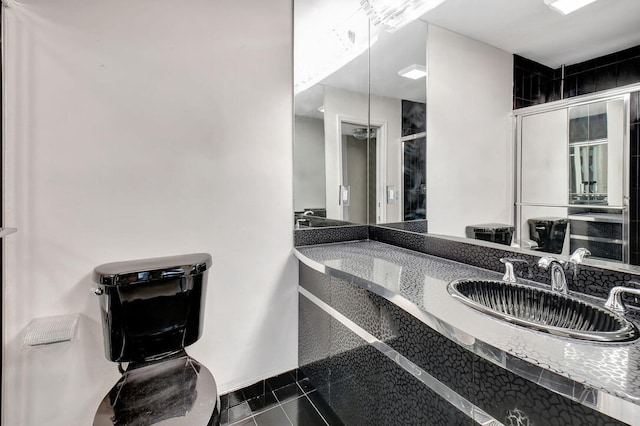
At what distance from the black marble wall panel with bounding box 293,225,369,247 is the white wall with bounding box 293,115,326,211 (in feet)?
0.51

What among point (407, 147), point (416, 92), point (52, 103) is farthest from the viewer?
point (407, 147)

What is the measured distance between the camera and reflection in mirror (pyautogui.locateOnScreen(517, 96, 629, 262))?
970mm

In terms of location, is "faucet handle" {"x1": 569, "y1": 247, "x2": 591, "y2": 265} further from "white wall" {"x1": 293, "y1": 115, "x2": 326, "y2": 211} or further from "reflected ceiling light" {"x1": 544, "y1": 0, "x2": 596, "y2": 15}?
"white wall" {"x1": 293, "y1": 115, "x2": 326, "y2": 211}

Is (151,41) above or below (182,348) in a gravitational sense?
above

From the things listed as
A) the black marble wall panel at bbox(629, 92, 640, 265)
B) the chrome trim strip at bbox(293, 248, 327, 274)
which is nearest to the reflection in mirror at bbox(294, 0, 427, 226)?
the chrome trim strip at bbox(293, 248, 327, 274)

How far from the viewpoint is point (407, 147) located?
6.20ft

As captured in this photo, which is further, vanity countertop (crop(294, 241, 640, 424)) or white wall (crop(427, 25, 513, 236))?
white wall (crop(427, 25, 513, 236))

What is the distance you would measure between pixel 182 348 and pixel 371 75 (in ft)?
6.47

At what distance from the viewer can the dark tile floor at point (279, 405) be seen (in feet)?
5.25

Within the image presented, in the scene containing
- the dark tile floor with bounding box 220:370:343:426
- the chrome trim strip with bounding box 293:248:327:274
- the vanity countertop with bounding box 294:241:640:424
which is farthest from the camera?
the dark tile floor with bounding box 220:370:343:426

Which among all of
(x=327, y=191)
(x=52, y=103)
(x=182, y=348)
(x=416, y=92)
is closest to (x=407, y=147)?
(x=416, y=92)

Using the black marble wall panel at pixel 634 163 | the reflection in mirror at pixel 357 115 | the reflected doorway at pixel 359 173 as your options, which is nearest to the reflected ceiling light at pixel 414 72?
the reflection in mirror at pixel 357 115

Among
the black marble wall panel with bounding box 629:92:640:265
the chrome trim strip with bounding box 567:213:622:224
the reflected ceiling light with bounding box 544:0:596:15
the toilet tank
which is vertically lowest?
the toilet tank

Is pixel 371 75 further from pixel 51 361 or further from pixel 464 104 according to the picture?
pixel 51 361
